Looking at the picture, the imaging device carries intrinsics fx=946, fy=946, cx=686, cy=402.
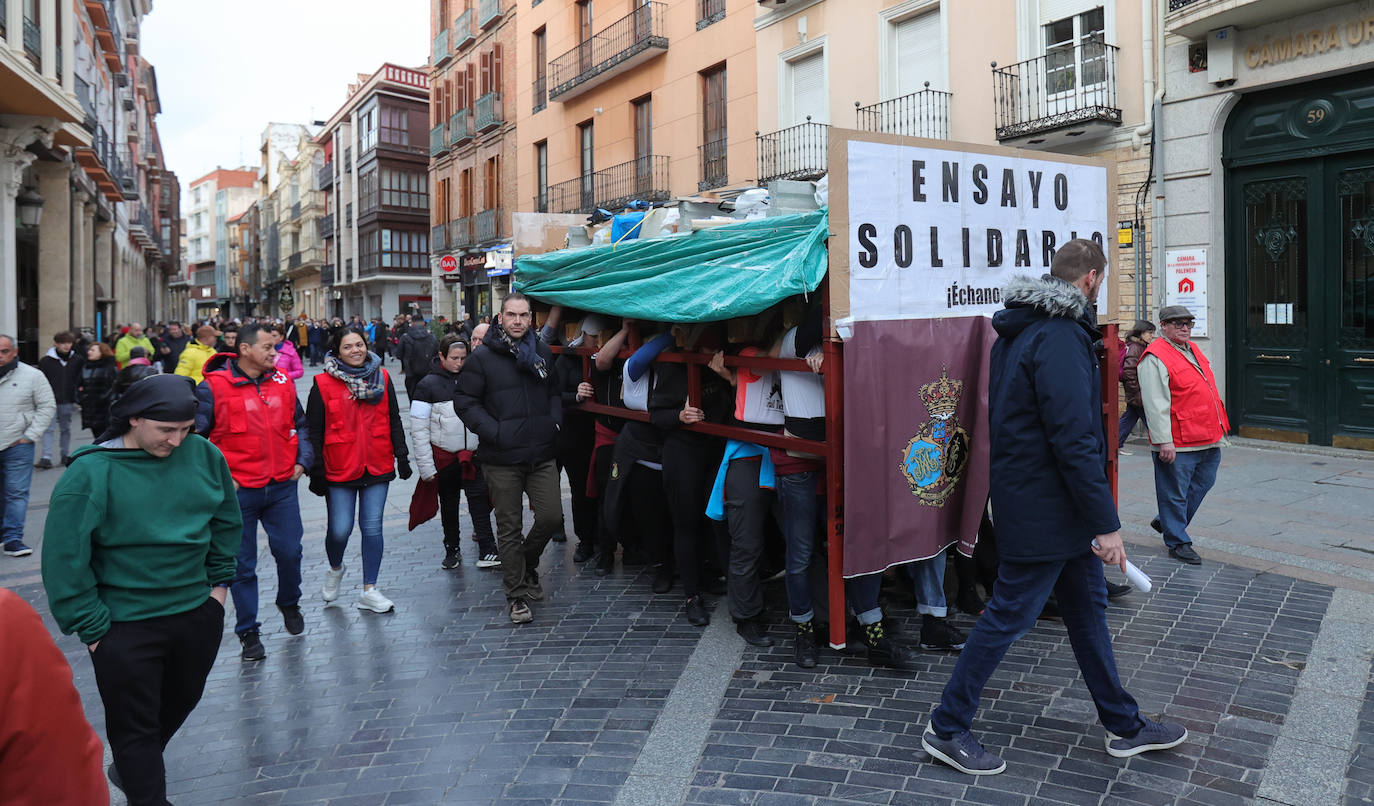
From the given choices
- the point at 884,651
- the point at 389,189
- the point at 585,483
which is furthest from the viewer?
the point at 389,189

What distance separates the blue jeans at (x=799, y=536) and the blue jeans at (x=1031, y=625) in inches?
47.9

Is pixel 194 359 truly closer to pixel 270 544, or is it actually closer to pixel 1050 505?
pixel 270 544

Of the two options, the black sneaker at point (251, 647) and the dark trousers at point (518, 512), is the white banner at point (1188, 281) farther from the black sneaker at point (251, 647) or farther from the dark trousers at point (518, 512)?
the black sneaker at point (251, 647)

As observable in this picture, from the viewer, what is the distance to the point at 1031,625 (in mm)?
3623

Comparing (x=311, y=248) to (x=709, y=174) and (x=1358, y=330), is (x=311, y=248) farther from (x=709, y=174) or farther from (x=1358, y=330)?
(x=1358, y=330)

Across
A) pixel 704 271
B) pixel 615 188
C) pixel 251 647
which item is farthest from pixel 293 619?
pixel 615 188

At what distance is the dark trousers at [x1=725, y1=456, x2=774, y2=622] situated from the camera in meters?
5.03

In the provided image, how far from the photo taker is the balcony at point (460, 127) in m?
30.3

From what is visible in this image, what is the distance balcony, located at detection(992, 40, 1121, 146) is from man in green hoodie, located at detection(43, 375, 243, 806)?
11680mm

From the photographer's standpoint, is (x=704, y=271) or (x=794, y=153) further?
(x=794, y=153)

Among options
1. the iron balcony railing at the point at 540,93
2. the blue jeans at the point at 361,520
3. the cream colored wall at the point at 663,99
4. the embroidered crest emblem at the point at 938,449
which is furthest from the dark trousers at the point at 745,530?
the iron balcony railing at the point at 540,93

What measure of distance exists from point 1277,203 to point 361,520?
1093 centimetres

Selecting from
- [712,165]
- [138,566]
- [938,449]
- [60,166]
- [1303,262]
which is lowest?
A: [138,566]

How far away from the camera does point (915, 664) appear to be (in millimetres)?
4711
